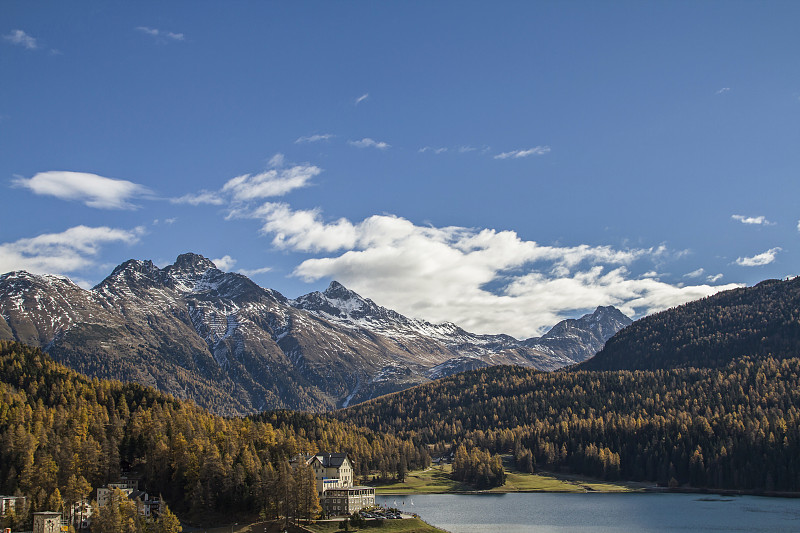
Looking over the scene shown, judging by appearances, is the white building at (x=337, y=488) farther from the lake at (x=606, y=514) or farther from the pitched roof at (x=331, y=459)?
the lake at (x=606, y=514)

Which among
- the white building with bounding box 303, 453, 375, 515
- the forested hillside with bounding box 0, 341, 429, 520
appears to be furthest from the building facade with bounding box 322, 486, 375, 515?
the forested hillside with bounding box 0, 341, 429, 520

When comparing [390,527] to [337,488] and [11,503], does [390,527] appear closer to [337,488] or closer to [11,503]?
[337,488]

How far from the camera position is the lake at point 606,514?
145025 millimetres

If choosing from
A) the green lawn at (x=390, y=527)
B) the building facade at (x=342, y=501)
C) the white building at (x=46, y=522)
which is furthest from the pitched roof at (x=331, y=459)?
the white building at (x=46, y=522)

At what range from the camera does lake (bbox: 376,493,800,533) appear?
145 metres

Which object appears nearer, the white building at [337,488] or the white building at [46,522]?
the white building at [46,522]

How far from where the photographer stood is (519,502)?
626 feet

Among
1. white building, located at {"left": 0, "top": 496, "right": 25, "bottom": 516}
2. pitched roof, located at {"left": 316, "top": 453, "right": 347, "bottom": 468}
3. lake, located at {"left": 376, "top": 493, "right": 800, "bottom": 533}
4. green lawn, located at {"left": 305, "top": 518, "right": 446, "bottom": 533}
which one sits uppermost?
pitched roof, located at {"left": 316, "top": 453, "right": 347, "bottom": 468}

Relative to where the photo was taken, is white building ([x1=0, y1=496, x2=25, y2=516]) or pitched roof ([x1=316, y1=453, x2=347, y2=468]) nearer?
white building ([x1=0, y1=496, x2=25, y2=516])

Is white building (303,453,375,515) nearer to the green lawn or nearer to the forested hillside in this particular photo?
the forested hillside

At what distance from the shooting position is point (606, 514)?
6590 inches

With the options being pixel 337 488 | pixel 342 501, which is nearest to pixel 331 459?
pixel 337 488

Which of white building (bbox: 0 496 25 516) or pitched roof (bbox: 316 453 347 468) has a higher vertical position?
pitched roof (bbox: 316 453 347 468)

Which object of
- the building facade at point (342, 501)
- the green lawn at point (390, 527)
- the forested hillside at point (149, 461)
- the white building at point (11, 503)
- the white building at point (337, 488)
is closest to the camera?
the white building at point (11, 503)
